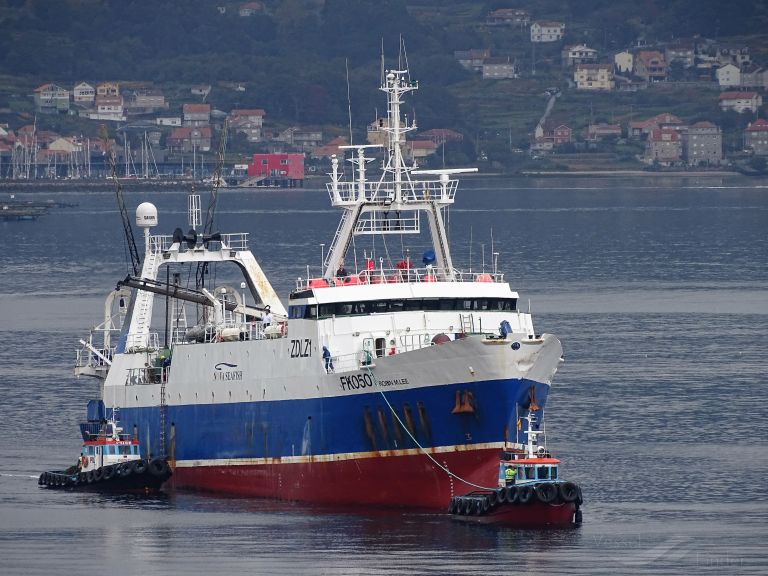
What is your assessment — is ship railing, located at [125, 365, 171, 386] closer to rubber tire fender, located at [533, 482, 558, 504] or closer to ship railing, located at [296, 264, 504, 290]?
ship railing, located at [296, 264, 504, 290]

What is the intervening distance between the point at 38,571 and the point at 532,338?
1466 centimetres

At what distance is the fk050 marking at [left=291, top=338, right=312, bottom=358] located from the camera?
60.5m

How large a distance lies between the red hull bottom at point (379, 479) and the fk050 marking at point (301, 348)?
122 inches

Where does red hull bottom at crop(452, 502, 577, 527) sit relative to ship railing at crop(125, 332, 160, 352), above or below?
below

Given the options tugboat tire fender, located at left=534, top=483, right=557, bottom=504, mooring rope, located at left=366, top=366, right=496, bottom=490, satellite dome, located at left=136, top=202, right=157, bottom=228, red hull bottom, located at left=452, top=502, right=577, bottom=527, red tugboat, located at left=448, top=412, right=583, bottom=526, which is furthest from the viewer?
satellite dome, located at left=136, top=202, right=157, bottom=228

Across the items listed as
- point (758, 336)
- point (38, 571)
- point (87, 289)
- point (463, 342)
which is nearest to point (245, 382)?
point (463, 342)

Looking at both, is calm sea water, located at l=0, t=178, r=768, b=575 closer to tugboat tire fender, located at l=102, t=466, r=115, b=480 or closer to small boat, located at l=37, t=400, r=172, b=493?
small boat, located at l=37, t=400, r=172, b=493

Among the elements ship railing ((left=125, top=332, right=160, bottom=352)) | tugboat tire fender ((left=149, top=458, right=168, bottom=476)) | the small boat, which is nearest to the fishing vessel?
ship railing ((left=125, top=332, right=160, bottom=352))

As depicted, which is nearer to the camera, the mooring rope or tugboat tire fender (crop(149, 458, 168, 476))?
the mooring rope

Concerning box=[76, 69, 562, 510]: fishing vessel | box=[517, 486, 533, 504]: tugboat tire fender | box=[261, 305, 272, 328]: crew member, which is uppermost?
box=[261, 305, 272, 328]: crew member

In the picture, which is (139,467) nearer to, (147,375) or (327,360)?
(147,375)

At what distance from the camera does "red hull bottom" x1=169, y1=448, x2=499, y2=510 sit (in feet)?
188

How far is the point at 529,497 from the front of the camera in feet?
179

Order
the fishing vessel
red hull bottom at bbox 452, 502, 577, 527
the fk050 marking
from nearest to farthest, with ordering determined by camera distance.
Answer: red hull bottom at bbox 452, 502, 577, 527 < the fishing vessel < the fk050 marking
